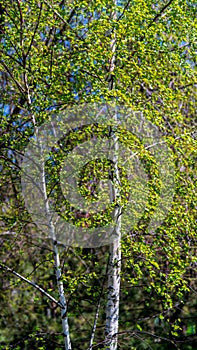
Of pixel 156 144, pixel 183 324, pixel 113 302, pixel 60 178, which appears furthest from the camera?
pixel 183 324

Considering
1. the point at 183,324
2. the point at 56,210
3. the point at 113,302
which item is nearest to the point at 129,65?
the point at 56,210

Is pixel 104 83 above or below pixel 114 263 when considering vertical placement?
above

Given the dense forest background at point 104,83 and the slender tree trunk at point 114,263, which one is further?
the slender tree trunk at point 114,263

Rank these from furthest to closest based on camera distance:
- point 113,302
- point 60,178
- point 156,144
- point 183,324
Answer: point 183,324 < point 156,144 < point 113,302 < point 60,178

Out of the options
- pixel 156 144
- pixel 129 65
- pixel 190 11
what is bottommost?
pixel 156 144

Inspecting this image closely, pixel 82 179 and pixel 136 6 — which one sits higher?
pixel 136 6

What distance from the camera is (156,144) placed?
519 centimetres

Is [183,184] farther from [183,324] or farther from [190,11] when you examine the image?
[183,324]

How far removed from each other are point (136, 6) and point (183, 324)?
6131mm

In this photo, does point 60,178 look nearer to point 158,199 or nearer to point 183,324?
point 158,199

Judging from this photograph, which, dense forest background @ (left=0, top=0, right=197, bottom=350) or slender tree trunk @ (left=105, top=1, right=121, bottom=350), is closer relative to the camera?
dense forest background @ (left=0, top=0, right=197, bottom=350)

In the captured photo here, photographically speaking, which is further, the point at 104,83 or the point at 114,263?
the point at 114,263

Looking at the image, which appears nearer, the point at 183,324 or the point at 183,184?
the point at 183,184

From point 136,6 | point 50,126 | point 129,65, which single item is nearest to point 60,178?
point 50,126
